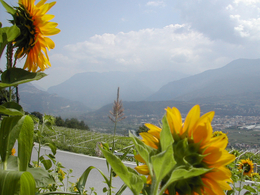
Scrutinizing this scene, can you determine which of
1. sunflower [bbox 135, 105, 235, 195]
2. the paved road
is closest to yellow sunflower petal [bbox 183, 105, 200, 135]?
sunflower [bbox 135, 105, 235, 195]

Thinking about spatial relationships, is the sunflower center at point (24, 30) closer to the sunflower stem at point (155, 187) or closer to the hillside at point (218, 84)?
the sunflower stem at point (155, 187)

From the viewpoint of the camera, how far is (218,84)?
10150cm

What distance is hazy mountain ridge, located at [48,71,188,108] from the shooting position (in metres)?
143

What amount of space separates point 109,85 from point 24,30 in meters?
161

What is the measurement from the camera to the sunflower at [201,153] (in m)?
0.29

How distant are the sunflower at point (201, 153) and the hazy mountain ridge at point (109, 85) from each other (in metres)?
131

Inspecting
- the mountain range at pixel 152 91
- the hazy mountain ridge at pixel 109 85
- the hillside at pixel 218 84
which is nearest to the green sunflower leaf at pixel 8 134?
the mountain range at pixel 152 91

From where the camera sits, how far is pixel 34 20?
1.66ft

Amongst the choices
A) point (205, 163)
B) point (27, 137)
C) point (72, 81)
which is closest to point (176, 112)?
point (205, 163)

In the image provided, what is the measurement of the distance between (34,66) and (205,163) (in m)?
0.52

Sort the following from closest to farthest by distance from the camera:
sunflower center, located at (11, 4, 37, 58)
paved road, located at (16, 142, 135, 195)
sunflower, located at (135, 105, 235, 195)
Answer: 1. sunflower, located at (135, 105, 235, 195)
2. sunflower center, located at (11, 4, 37, 58)
3. paved road, located at (16, 142, 135, 195)

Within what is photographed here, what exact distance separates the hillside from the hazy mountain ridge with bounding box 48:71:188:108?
21646 mm

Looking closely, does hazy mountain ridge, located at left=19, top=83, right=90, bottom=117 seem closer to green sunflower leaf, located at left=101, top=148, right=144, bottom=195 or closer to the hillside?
green sunflower leaf, located at left=101, top=148, right=144, bottom=195

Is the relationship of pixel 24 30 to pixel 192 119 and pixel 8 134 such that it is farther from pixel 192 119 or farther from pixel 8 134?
pixel 192 119
